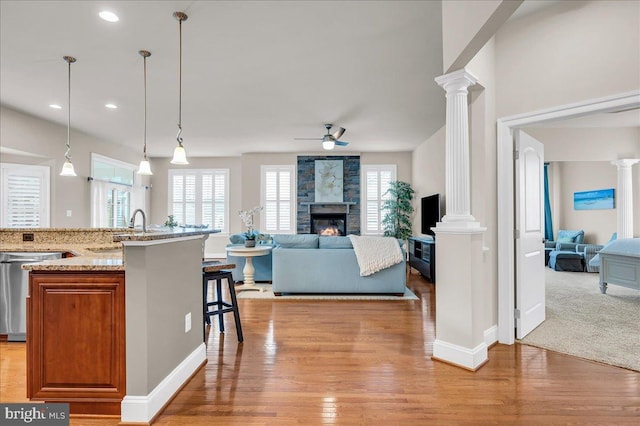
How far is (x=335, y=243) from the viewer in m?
4.65

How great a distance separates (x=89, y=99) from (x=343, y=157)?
5.57 m

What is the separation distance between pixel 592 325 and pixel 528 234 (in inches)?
52.5

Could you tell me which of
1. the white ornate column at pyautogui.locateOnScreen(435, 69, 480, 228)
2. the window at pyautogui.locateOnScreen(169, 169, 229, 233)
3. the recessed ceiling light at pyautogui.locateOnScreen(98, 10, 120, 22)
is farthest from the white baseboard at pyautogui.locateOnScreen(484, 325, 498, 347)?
the window at pyautogui.locateOnScreen(169, 169, 229, 233)

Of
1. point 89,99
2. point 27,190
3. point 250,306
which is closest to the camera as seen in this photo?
point 250,306

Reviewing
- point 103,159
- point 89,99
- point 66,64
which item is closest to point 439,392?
point 66,64

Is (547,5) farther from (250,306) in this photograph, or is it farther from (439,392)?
(250,306)

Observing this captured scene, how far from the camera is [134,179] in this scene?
28.0ft

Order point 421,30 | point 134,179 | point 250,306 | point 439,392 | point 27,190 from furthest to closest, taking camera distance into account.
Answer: point 134,179 → point 27,190 → point 250,306 → point 421,30 → point 439,392

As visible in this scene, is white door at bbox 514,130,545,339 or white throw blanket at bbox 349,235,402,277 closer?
white door at bbox 514,130,545,339

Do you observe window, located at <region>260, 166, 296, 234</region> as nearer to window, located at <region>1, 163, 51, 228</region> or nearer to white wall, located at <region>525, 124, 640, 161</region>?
window, located at <region>1, 163, 51, 228</region>

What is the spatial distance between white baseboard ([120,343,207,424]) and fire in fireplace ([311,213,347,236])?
6.45 metres

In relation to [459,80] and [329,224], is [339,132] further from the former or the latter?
[459,80]

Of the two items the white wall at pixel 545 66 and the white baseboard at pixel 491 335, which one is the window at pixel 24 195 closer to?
the white wall at pixel 545 66

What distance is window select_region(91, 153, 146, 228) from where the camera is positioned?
703cm
